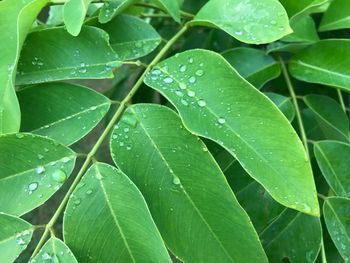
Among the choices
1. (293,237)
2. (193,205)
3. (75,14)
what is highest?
(75,14)

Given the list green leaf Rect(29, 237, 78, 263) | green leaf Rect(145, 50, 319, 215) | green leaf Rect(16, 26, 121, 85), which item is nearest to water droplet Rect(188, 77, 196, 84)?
green leaf Rect(145, 50, 319, 215)

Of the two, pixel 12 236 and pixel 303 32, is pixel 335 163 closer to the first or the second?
pixel 303 32

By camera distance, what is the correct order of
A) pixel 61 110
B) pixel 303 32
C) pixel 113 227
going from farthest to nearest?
pixel 303 32, pixel 61 110, pixel 113 227

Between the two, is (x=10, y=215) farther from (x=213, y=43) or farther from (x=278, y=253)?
(x=213, y=43)

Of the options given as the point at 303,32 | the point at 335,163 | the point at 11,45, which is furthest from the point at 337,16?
the point at 11,45

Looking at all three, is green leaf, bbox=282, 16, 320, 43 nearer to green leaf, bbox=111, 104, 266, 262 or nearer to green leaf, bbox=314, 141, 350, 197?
green leaf, bbox=314, 141, 350, 197

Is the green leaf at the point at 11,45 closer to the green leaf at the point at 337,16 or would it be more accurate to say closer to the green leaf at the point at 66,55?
the green leaf at the point at 66,55

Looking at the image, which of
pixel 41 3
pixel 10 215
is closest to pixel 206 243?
pixel 10 215

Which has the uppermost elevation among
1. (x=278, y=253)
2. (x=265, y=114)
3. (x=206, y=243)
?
(x=265, y=114)
